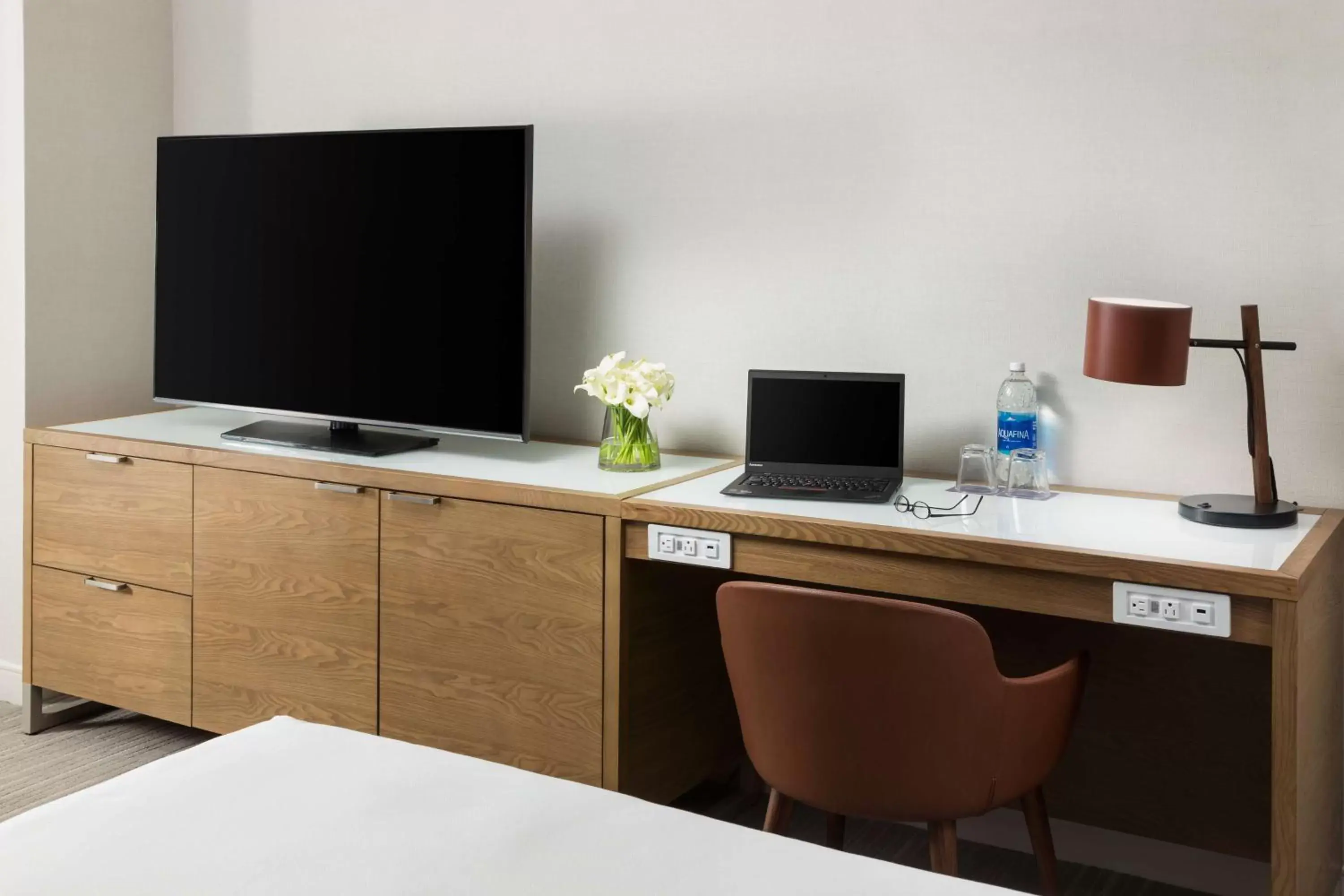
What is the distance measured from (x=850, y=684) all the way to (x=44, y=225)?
8.31 feet

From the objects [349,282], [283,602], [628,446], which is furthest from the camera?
[349,282]

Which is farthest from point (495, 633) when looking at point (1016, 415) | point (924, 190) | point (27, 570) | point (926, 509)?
point (27, 570)

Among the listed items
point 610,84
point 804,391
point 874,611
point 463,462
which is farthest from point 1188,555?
point 610,84

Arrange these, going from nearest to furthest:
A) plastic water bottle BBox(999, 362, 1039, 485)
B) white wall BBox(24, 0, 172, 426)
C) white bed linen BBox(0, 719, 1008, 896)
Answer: white bed linen BBox(0, 719, 1008, 896), plastic water bottle BBox(999, 362, 1039, 485), white wall BBox(24, 0, 172, 426)

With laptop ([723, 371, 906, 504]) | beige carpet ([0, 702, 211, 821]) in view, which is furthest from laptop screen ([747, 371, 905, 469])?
beige carpet ([0, 702, 211, 821])

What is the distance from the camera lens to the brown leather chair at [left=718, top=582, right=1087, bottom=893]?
171cm

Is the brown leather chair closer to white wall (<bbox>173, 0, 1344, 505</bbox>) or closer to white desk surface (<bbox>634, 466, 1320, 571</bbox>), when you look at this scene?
white desk surface (<bbox>634, 466, 1320, 571</bbox>)

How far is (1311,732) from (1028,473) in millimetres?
659

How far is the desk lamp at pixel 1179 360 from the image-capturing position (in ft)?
6.64

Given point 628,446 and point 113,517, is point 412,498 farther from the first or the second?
point 113,517

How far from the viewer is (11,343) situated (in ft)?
10.5

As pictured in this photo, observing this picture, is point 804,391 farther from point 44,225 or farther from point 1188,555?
point 44,225

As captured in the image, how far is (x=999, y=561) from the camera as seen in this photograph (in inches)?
74.8

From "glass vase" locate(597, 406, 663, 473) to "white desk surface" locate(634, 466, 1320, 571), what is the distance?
16cm
